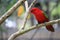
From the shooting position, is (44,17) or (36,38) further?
(36,38)

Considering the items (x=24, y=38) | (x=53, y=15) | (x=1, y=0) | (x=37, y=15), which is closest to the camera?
(x=37, y=15)

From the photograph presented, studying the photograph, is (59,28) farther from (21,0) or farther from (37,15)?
(21,0)

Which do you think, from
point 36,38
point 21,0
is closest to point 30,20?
point 36,38

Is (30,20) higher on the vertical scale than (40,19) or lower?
higher

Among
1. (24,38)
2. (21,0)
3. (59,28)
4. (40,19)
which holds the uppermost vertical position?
(59,28)

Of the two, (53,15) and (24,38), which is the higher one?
(53,15)

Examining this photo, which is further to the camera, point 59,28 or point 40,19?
point 59,28

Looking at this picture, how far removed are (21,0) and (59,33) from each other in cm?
310

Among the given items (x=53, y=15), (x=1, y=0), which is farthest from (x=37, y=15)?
(x=53, y=15)

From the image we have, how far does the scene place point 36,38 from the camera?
13.7 ft

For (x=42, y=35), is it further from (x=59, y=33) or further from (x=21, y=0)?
(x=21, y=0)

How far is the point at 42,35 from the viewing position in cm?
424

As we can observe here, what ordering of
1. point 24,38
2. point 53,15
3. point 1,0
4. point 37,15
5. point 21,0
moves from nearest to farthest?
point 21,0, point 37,15, point 1,0, point 24,38, point 53,15

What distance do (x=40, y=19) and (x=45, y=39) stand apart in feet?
7.13
